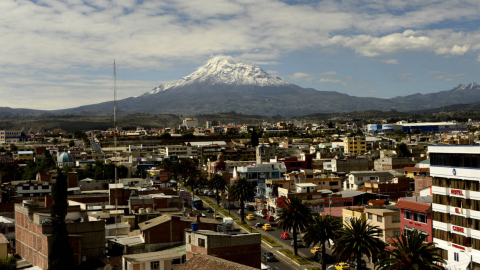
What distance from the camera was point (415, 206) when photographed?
36969 millimetres

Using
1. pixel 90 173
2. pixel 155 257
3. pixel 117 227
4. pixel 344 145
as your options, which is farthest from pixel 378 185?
pixel 344 145

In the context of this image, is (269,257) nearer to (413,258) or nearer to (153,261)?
(153,261)

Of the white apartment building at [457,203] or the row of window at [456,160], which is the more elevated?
the row of window at [456,160]

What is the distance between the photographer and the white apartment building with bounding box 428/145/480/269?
31.5m

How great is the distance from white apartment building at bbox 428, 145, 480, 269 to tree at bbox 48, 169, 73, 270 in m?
24.7

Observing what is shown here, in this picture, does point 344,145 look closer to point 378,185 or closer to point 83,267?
point 378,185

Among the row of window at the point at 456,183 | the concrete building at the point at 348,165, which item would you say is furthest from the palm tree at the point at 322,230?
the concrete building at the point at 348,165

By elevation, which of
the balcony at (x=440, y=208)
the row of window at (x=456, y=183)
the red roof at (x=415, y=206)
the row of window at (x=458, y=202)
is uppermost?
the row of window at (x=456, y=183)

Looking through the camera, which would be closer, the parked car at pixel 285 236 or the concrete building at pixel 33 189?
the parked car at pixel 285 236

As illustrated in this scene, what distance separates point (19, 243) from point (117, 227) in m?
8.69

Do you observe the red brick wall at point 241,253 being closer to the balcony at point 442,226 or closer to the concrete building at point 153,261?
the concrete building at point 153,261

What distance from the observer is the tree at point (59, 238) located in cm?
3369

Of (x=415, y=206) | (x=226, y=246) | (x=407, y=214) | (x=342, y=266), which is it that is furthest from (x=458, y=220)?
(x=226, y=246)

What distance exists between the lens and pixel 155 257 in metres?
30.5
